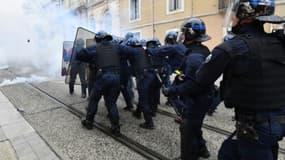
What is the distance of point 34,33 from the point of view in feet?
56.9

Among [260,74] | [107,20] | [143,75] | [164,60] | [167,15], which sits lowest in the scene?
[143,75]

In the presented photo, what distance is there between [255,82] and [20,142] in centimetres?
390

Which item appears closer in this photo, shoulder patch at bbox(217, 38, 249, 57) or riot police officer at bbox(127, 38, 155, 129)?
shoulder patch at bbox(217, 38, 249, 57)

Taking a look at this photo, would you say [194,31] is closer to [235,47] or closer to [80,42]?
[235,47]

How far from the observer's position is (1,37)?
17.5 meters

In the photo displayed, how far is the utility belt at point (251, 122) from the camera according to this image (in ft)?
5.43

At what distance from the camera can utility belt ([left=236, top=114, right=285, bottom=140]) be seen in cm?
165

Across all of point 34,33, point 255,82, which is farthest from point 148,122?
point 34,33

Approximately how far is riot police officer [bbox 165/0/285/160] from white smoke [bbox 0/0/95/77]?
13.3 meters

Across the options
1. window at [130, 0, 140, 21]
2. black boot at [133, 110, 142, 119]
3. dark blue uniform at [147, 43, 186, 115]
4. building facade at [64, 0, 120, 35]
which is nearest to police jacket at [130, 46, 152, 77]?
dark blue uniform at [147, 43, 186, 115]

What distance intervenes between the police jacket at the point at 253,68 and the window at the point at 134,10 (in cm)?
1876

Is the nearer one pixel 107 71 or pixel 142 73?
pixel 107 71

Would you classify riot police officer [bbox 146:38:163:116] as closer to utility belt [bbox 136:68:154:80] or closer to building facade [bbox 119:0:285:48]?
utility belt [bbox 136:68:154:80]

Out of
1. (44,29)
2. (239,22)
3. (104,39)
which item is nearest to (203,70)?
(239,22)
